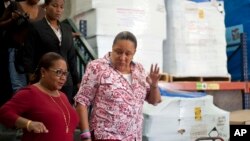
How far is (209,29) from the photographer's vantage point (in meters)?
5.88

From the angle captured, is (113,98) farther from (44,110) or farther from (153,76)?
(44,110)

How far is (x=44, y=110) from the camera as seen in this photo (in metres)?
2.62

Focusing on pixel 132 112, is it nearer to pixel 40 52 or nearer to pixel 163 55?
pixel 40 52

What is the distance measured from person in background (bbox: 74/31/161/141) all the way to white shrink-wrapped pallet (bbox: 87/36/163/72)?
6.84 feet

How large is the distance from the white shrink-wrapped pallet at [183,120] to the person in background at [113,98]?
131 centimetres

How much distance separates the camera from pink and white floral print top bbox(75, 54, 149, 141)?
291 cm

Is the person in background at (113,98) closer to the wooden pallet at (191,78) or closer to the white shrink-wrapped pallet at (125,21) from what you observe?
the white shrink-wrapped pallet at (125,21)

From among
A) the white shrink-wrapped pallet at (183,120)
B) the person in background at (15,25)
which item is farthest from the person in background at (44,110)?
the white shrink-wrapped pallet at (183,120)

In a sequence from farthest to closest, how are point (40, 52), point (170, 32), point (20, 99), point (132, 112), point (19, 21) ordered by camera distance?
point (170, 32)
point (19, 21)
point (40, 52)
point (132, 112)
point (20, 99)

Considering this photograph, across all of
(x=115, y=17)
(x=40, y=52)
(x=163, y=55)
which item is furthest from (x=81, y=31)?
(x=40, y=52)

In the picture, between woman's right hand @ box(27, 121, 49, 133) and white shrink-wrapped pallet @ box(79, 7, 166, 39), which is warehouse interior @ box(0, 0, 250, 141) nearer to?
white shrink-wrapped pallet @ box(79, 7, 166, 39)

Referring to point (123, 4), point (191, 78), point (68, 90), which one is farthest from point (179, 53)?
point (68, 90)

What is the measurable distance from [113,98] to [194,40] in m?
3.06

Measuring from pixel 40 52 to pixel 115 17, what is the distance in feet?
5.19
